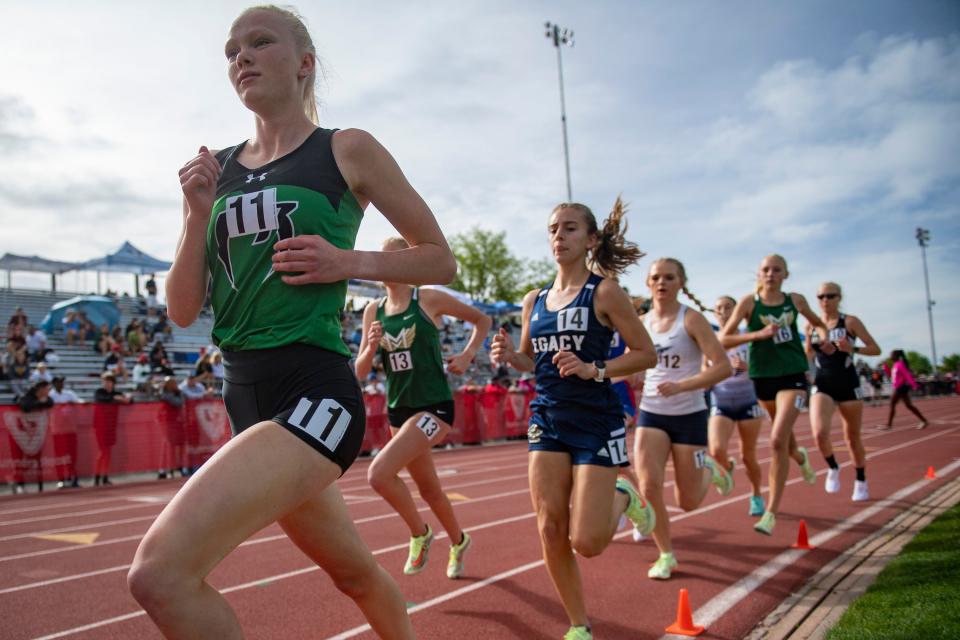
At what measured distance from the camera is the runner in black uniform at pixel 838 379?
→ 8242 mm

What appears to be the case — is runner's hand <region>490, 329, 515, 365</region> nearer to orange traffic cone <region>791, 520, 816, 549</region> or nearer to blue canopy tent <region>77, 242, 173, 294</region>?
orange traffic cone <region>791, 520, 816, 549</region>

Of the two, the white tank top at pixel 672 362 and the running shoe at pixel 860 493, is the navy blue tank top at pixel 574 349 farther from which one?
the running shoe at pixel 860 493

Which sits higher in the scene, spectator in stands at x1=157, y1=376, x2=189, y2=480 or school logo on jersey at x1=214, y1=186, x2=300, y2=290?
school logo on jersey at x1=214, y1=186, x2=300, y2=290

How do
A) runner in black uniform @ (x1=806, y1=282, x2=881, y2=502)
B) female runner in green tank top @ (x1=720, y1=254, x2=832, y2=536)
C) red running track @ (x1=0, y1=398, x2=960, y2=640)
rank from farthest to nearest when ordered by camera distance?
runner in black uniform @ (x1=806, y1=282, x2=881, y2=502)
female runner in green tank top @ (x1=720, y1=254, x2=832, y2=536)
red running track @ (x1=0, y1=398, x2=960, y2=640)

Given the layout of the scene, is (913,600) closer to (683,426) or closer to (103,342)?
(683,426)

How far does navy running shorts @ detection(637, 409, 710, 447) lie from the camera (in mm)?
5582

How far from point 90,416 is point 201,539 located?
480 inches

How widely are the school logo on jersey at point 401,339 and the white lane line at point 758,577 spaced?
2.67m

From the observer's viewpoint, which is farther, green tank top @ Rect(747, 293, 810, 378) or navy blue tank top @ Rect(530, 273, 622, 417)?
green tank top @ Rect(747, 293, 810, 378)

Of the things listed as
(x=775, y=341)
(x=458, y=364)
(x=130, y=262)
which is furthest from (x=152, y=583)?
(x=130, y=262)

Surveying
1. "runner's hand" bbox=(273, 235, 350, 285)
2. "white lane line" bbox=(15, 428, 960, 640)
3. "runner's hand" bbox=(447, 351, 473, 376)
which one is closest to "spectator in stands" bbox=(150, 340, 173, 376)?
"white lane line" bbox=(15, 428, 960, 640)

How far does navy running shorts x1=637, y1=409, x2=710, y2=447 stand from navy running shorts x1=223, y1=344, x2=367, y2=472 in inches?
149

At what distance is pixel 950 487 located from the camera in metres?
9.06

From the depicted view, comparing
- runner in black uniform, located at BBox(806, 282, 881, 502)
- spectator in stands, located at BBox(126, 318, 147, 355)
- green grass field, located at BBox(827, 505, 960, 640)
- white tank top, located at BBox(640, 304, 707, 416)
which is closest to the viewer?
green grass field, located at BBox(827, 505, 960, 640)
